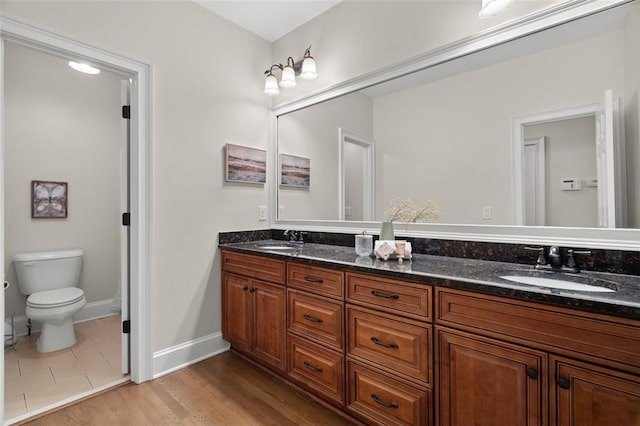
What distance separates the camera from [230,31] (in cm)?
260

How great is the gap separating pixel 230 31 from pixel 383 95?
141 centimetres

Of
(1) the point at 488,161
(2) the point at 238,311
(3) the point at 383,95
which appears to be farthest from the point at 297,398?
(3) the point at 383,95

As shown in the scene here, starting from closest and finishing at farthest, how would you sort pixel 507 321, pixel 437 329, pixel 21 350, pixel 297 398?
pixel 507 321, pixel 437 329, pixel 297 398, pixel 21 350

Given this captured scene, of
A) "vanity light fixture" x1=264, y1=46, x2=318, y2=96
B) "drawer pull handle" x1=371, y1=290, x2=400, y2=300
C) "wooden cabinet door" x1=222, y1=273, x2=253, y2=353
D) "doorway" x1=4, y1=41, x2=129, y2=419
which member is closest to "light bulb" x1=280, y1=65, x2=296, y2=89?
"vanity light fixture" x1=264, y1=46, x2=318, y2=96

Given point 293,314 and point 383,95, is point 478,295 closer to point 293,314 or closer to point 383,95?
point 293,314

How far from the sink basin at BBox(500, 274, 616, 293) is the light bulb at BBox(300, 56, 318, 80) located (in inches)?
76.4

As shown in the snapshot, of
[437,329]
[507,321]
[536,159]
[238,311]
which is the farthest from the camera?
[238,311]

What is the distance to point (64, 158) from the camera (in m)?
3.10

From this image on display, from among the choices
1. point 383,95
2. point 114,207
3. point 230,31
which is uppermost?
point 230,31

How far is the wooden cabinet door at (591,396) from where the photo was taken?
0.94 meters

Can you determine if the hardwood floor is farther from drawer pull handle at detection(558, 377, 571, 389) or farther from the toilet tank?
the toilet tank

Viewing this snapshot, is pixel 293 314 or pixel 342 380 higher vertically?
pixel 293 314

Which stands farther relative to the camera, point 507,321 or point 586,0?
point 586,0

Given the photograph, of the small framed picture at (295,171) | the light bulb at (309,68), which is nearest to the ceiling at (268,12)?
the light bulb at (309,68)
